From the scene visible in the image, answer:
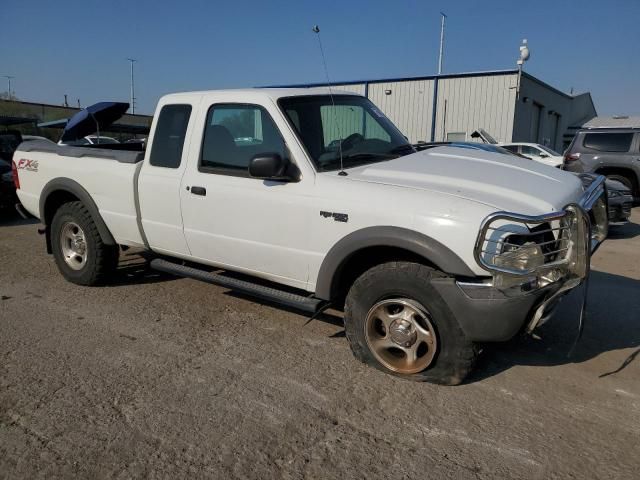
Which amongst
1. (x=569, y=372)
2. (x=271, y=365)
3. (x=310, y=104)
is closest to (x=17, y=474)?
(x=271, y=365)

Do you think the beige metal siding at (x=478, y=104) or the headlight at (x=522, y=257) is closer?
the headlight at (x=522, y=257)

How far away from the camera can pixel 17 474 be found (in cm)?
252

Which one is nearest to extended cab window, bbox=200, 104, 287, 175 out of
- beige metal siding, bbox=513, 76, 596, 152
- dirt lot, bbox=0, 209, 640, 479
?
dirt lot, bbox=0, 209, 640, 479

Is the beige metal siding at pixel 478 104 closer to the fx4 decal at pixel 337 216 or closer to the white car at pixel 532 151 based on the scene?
the white car at pixel 532 151

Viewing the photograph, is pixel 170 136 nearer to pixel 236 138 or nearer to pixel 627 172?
pixel 236 138

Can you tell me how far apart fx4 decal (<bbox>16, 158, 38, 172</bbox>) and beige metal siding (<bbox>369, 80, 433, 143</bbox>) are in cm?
1974

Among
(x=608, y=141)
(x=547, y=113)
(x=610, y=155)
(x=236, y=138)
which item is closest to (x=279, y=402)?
(x=236, y=138)

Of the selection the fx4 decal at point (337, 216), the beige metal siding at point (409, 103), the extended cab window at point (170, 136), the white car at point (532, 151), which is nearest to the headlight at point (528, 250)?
the fx4 decal at point (337, 216)

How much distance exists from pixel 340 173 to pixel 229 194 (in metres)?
0.95

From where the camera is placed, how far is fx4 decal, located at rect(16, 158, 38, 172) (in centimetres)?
570

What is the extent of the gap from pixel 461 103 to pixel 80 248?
20198 mm

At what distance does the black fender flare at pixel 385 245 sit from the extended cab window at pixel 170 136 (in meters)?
1.76

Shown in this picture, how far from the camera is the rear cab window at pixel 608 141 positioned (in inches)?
490

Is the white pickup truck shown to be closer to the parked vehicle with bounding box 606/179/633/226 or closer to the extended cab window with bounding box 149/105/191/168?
the extended cab window with bounding box 149/105/191/168
